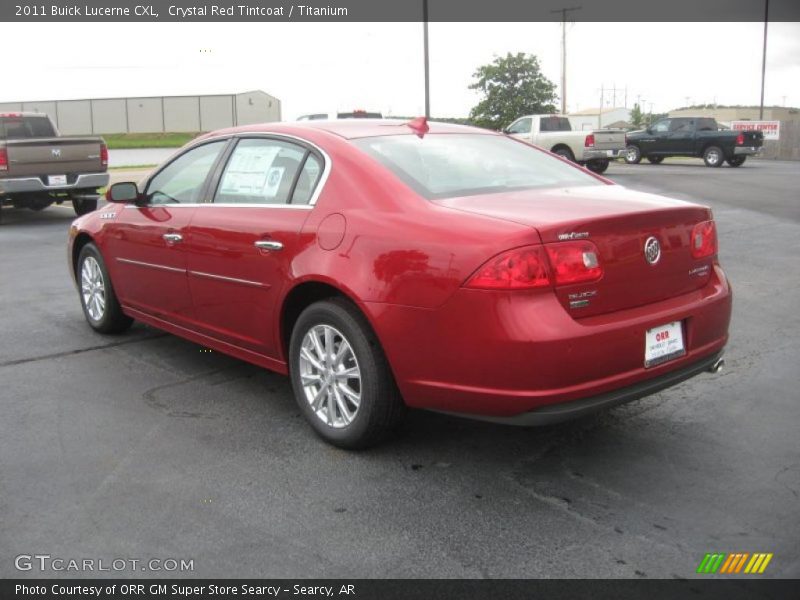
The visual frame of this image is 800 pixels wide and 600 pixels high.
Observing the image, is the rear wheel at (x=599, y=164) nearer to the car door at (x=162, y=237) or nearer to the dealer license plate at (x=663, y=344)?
the car door at (x=162, y=237)

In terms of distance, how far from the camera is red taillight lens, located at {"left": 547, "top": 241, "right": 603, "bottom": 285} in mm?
3385

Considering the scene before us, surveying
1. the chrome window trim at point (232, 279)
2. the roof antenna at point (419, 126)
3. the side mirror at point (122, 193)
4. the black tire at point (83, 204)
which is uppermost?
the roof antenna at point (419, 126)

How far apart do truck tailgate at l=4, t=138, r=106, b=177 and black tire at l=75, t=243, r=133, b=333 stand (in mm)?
8597

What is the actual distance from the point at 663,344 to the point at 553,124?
2419 cm

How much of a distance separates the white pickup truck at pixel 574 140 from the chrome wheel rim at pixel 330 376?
21.9 m

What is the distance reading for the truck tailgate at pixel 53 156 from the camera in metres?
14.0

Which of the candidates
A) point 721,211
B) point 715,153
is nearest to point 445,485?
point 721,211

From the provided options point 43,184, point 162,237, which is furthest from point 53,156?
point 162,237

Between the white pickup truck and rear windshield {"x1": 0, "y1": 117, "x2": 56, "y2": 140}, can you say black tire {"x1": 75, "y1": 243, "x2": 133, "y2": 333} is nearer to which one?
rear windshield {"x1": 0, "y1": 117, "x2": 56, "y2": 140}

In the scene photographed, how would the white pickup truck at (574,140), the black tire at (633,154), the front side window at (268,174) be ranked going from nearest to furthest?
the front side window at (268,174) < the white pickup truck at (574,140) < the black tire at (633,154)

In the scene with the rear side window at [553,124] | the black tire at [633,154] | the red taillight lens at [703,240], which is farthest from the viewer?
the black tire at [633,154]

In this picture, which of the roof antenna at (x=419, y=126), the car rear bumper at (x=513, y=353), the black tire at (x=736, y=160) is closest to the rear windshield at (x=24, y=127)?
the roof antenna at (x=419, y=126)

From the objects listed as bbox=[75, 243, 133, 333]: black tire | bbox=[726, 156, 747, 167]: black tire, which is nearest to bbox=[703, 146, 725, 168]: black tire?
bbox=[726, 156, 747, 167]: black tire

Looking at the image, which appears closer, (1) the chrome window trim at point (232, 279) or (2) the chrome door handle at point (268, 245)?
(2) the chrome door handle at point (268, 245)
